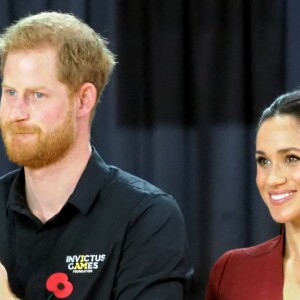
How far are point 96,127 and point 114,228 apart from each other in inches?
34.9

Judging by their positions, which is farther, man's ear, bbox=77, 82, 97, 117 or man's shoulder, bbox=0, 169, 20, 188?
man's shoulder, bbox=0, 169, 20, 188

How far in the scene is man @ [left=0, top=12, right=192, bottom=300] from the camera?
57.1 inches

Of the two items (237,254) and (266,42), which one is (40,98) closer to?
(237,254)

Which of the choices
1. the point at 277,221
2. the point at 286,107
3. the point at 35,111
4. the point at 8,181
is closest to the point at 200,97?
the point at 286,107

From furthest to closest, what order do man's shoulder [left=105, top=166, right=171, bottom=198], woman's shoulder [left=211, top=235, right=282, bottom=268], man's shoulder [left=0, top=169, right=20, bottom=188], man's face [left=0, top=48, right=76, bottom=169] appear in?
1. woman's shoulder [left=211, top=235, right=282, bottom=268]
2. man's shoulder [left=0, top=169, right=20, bottom=188]
3. man's shoulder [left=105, top=166, right=171, bottom=198]
4. man's face [left=0, top=48, right=76, bottom=169]

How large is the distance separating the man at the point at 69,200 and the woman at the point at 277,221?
0.26 metres

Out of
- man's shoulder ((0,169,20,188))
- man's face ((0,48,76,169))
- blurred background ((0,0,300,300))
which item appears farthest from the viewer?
blurred background ((0,0,300,300))

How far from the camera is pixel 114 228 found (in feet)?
4.89

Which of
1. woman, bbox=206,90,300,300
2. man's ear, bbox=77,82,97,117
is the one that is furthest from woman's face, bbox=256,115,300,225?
man's ear, bbox=77,82,97,117

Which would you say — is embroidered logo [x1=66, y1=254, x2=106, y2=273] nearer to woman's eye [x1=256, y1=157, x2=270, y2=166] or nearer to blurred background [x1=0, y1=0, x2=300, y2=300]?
woman's eye [x1=256, y1=157, x2=270, y2=166]

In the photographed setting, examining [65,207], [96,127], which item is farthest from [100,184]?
[96,127]

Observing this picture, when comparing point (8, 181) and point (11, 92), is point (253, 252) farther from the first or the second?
point (11, 92)

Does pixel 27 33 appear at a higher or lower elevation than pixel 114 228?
higher

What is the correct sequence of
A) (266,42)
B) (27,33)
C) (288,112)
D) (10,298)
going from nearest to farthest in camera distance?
(10,298)
(27,33)
(288,112)
(266,42)
